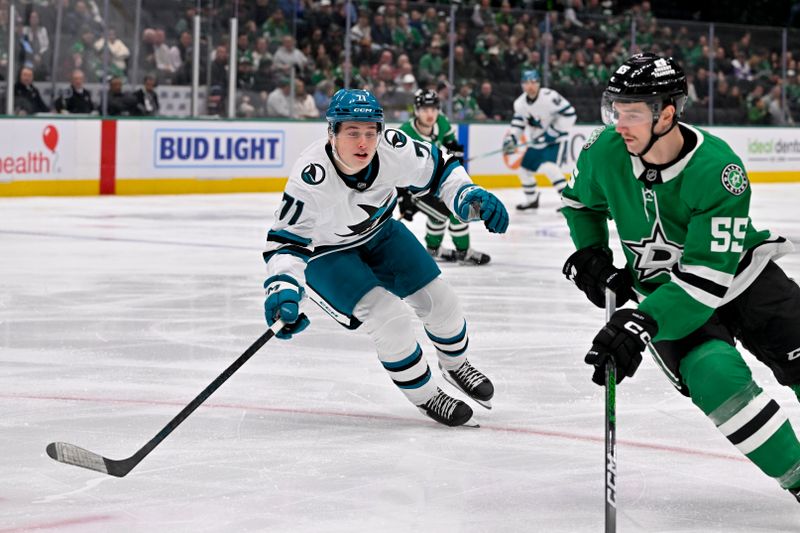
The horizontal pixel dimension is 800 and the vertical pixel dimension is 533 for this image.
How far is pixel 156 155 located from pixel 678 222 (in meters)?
9.55

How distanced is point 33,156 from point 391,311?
26.6 feet

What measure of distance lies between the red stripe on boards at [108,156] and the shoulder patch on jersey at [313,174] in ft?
27.3

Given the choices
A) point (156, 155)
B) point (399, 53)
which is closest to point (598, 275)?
point (156, 155)

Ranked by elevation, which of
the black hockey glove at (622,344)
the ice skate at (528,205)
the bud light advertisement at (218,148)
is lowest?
the ice skate at (528,205)

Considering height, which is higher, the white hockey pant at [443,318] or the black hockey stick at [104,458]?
the white hockey pant at [443,318]

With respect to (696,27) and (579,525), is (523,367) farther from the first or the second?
(696,27)

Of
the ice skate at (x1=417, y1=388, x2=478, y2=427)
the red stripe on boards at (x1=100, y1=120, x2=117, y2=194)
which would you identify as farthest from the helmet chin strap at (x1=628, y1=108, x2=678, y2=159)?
the red stripe on boards at (x1=100, y1=120, x2=117, y2=194)

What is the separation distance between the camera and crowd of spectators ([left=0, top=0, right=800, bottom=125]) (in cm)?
1140

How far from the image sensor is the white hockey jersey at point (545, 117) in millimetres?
10992

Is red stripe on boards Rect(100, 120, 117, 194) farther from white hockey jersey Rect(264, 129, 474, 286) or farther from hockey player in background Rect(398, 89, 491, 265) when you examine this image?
white hockey jersey Rect(264, 129, 474, 286)

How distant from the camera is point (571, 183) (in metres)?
2.95

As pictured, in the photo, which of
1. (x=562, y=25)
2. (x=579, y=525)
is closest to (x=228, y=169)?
(x=562, y=25)

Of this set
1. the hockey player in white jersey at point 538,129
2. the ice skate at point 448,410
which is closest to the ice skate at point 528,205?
the hockey player in white jersey at point 538,129

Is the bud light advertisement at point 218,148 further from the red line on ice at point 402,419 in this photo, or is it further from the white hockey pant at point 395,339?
the white hockey pant at point 395,339
